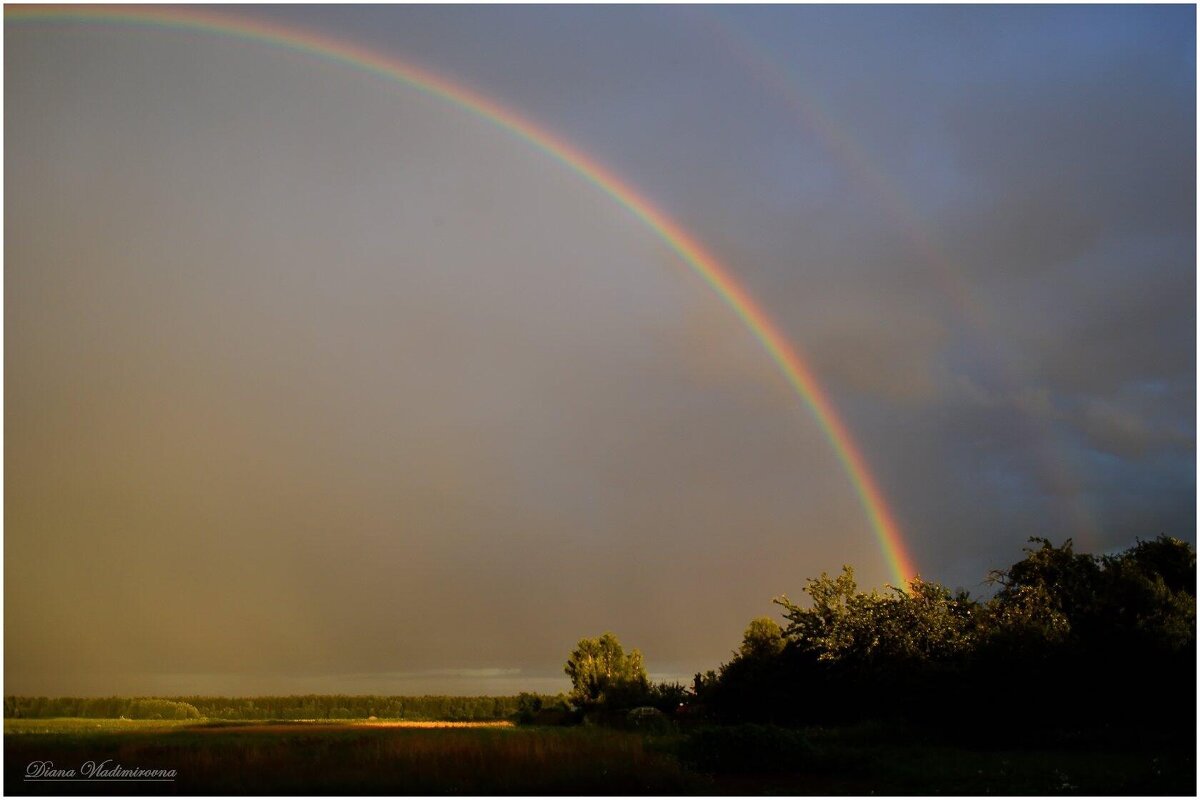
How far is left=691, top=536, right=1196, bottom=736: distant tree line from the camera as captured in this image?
3447 cm

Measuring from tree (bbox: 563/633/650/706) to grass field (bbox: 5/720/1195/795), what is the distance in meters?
46.7

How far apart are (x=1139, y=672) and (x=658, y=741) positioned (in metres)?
17.3

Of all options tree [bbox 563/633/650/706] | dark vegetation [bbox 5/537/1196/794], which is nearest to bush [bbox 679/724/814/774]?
dark vegetation [bbox 5/537/1196/794]

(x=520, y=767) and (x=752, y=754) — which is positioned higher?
(x=520, y=767)

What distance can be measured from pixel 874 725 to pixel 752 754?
518 inches

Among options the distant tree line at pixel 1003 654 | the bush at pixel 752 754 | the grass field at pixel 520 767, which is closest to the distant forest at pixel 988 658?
the distant tree line at pixel 1003 654

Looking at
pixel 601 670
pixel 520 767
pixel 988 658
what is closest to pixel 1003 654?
pixel 988 658

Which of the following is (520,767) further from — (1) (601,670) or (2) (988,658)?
(1) (601,670)

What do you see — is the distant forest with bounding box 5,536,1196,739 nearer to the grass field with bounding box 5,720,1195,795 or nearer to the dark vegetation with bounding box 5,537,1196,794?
the dark vegetation with bounding box 5,537,1196,794

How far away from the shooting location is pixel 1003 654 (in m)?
35.9

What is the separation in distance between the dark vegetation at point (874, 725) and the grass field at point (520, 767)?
7 centimetres

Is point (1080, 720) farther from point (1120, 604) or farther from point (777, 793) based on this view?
point (777, 793)

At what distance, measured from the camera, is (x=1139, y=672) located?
34312 millimetres

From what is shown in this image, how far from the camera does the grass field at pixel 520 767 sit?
22359mm
